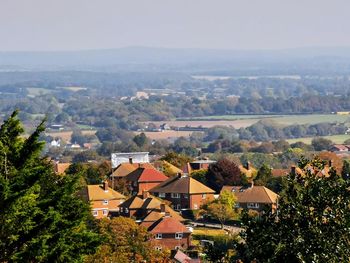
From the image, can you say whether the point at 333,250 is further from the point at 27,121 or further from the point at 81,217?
the point at 27,121

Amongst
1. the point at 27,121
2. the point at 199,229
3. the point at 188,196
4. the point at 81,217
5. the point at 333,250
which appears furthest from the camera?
the point at 27,121

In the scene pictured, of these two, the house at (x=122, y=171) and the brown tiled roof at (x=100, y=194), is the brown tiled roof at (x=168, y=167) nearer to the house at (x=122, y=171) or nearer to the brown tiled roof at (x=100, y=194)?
the house at (x=122, y=171)

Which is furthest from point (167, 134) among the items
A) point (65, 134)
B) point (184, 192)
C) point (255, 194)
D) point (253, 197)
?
point (253, 197)

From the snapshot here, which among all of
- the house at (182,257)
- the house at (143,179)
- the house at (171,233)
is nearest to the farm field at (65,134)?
the house at (143,179)

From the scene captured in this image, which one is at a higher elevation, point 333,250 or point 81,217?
point 333,250

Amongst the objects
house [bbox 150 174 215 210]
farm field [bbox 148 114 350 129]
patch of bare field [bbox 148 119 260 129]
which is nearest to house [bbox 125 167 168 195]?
house [bbox 150 174 215 210]

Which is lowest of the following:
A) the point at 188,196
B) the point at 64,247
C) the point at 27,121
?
the point at 27,121

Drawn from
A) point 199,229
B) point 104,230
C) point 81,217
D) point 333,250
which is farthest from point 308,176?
point 199,229
